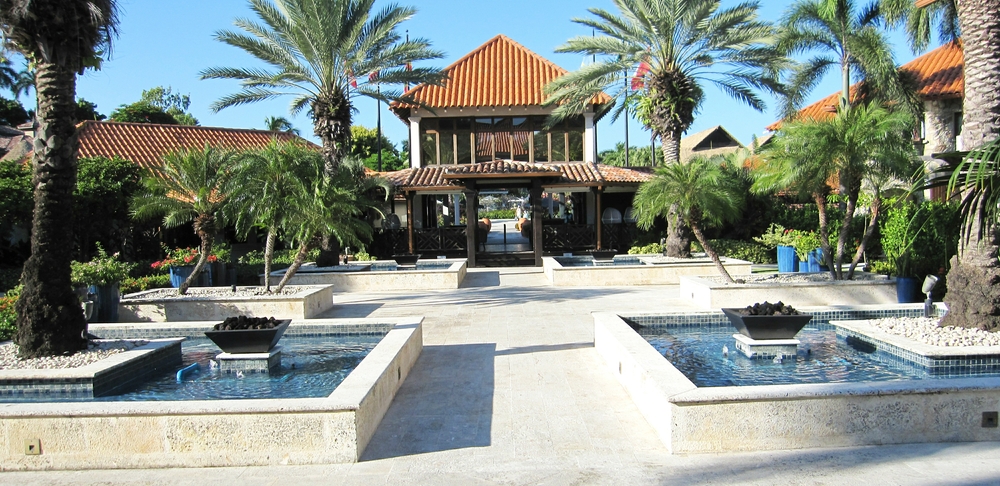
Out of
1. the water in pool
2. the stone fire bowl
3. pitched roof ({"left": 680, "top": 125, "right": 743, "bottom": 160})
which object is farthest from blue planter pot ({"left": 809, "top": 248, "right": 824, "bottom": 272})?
pitched roof ({"left": 680, "top": 125, "right": 743, "bottom": 160})

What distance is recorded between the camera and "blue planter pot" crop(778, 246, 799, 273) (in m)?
15.9

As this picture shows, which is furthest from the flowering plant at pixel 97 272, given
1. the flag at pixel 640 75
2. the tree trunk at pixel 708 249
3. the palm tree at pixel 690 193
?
the flag at pixel 640 75

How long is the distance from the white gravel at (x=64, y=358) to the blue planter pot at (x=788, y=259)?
14.2 metres

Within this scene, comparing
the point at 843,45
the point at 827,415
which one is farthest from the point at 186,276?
the point at 843,45

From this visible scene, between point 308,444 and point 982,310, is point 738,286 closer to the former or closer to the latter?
point 982,310

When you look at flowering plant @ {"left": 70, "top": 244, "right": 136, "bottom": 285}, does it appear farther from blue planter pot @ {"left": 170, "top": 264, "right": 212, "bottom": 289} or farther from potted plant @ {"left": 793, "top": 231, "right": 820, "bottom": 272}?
potted plant @ {"left": 793, "top": 231, "right": 820, "bottom": 272}

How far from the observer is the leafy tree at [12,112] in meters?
37.7

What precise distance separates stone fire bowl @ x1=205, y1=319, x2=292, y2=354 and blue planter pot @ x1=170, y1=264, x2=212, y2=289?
7.71 m

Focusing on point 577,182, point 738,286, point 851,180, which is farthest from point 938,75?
point 738,286

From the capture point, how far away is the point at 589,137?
25.1 meters

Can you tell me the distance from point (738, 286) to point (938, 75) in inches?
799

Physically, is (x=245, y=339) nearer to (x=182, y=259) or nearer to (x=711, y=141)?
(x=182, y=259)

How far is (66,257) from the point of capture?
7.00m

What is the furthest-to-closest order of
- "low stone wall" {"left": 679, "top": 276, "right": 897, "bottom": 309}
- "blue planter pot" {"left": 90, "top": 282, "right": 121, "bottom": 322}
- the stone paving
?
1. "low stone wall" {"left": 679, "top": 276, "right": 897, "bottom": 309}
2. "blue planter pot" {"left": 90, "top": 282, "right": 121, "bottom": 322}
3. the stone paving
